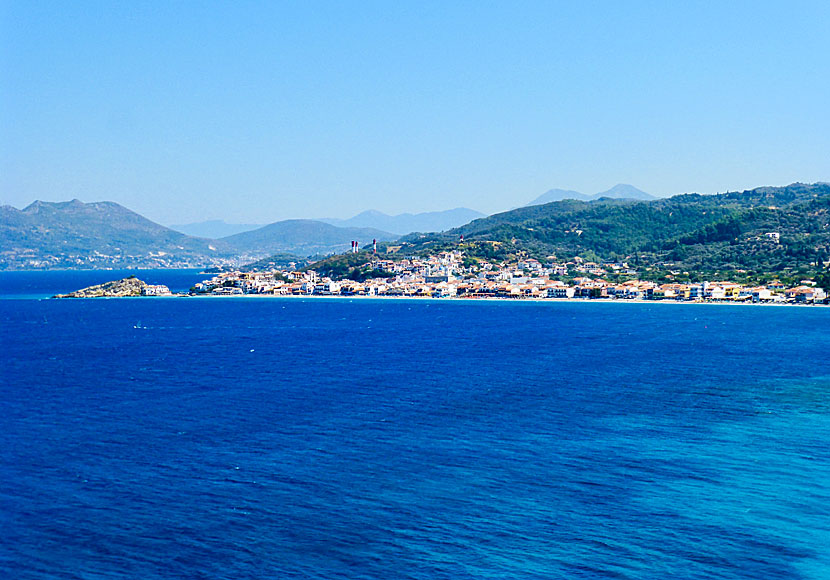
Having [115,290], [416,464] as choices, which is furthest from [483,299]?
[416,464]

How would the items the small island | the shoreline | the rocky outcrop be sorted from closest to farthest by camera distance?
the shoreline < the rocky outcrop < the small island

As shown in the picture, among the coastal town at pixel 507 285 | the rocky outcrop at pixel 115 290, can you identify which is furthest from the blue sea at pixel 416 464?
the rocky outcrop at pixel 115 290

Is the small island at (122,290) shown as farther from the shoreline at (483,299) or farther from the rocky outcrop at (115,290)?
the shoreline at (483,299)

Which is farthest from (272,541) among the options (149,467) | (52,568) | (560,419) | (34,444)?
(560,419)

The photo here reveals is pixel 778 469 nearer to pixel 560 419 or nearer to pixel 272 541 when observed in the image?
pixel 560 419

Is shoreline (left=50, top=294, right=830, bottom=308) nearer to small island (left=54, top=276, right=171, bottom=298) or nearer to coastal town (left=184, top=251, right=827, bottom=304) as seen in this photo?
coastal town (left=184, top=251, right=827, bottom=304)

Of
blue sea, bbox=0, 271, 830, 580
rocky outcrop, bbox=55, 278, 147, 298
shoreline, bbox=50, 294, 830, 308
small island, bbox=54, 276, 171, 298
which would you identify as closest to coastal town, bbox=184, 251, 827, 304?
small island, bbox=54, 276, 171, 298
